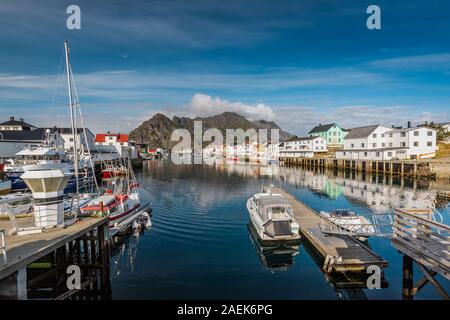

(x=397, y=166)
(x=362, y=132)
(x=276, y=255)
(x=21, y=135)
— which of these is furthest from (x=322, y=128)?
(x=276, y=255)

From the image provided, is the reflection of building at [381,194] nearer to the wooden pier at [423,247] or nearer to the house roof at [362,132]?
the wooden pier at [423,247]

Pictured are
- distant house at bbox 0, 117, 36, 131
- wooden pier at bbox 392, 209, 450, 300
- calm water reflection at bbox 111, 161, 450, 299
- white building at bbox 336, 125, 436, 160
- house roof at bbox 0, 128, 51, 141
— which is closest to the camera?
wooden pier at bbox 392, 209, 450, 300

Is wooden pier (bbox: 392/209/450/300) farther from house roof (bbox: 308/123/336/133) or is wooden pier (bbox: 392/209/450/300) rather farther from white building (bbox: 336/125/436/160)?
house roof (bbox: 308/123/336/133)

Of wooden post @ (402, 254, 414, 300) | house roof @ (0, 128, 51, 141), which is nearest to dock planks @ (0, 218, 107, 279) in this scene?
wooden post @ (402, 254, 414, 300)

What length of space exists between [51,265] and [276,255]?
15069 mm

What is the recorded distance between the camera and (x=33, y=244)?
11.9 metres

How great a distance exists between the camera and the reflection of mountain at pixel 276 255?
786 inches

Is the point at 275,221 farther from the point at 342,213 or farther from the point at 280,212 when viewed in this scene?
the point at 342,213

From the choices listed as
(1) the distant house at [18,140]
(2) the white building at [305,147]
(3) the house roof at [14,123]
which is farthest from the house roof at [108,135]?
(2) the white building at [305,147]

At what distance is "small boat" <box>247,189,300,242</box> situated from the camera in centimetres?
2306

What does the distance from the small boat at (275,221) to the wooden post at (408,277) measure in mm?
9627

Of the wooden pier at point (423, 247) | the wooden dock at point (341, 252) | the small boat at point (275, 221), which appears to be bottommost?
the wooden dock at point (341, 252)

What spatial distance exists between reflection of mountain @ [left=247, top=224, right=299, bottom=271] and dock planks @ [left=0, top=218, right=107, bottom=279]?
38.2 feet
